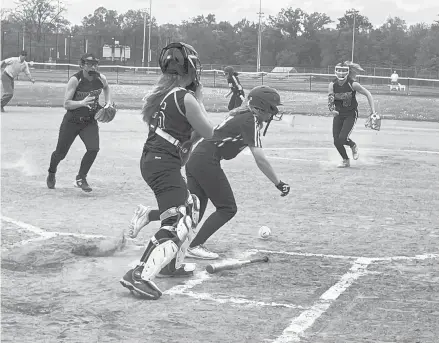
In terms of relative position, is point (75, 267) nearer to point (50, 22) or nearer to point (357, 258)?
point (357, 258)

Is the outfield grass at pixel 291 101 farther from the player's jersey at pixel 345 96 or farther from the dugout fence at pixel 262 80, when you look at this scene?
the player's jersey at pixel 345 96

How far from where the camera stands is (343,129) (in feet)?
50.6

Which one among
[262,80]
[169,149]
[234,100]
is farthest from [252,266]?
[262,80]

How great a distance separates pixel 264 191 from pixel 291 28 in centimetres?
11194

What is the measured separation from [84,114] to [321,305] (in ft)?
21.5

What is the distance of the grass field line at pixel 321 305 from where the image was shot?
5.34 m

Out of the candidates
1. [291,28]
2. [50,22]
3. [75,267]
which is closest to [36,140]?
[75,267]

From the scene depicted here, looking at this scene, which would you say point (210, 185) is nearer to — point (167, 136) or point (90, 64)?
point (167, 136)

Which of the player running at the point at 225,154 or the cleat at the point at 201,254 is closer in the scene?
the player running at the point at 225,154

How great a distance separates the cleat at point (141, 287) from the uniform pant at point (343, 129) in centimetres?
967

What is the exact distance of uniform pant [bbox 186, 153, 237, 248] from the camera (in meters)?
7.48

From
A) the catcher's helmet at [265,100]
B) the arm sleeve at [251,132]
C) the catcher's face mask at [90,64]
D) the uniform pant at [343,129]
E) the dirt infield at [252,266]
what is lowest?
the dirt infield at [252,266]

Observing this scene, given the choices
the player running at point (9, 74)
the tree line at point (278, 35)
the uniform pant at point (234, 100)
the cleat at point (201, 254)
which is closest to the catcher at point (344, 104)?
the cleat at point (201, 254)

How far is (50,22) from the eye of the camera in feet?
344
